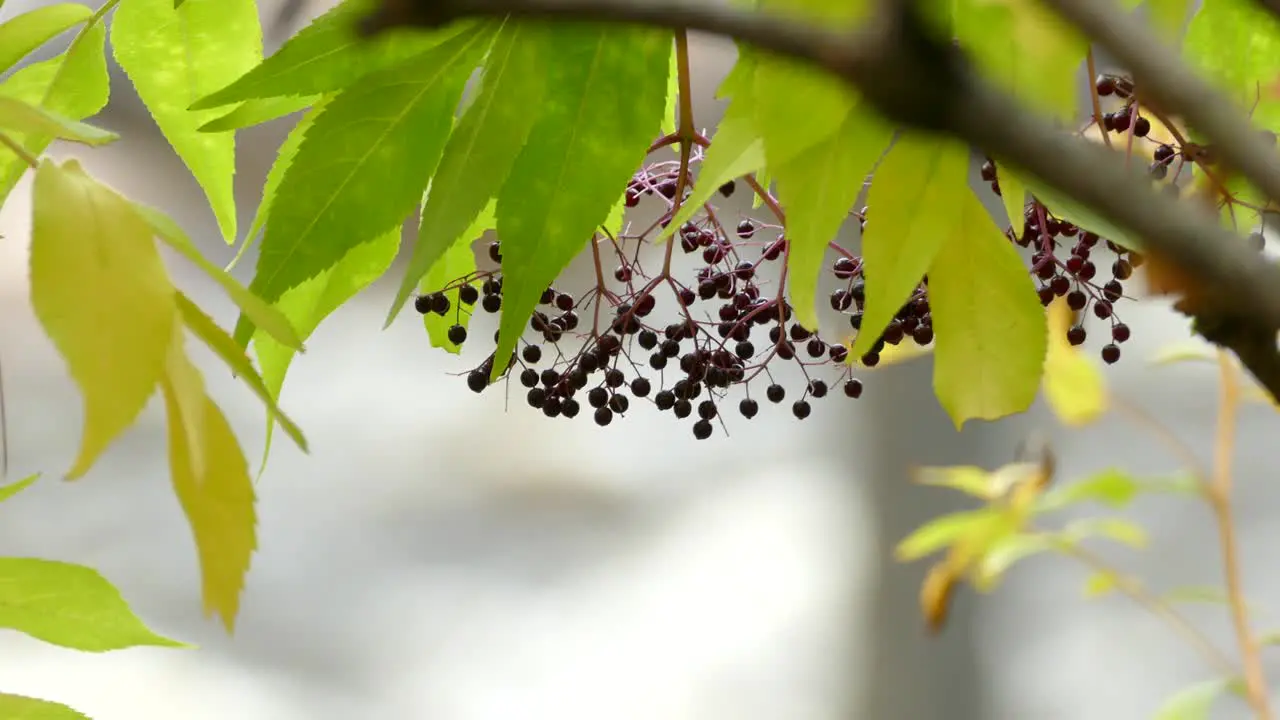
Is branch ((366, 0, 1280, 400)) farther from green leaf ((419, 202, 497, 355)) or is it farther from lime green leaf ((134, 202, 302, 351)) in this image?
green leaf ((419, 202, 497, 355))

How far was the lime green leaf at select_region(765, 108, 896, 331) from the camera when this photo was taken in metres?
0.29

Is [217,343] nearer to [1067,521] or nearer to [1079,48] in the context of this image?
[1079,48]

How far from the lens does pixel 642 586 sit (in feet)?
5.04

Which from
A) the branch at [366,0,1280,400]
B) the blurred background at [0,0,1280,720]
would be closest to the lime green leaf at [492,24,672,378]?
the branch at [366,0,1280,400]

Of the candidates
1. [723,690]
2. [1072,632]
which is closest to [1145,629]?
[1072,632]

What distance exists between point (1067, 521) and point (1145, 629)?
0.52ft

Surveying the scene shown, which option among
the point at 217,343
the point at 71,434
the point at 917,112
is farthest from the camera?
the point at 71,434

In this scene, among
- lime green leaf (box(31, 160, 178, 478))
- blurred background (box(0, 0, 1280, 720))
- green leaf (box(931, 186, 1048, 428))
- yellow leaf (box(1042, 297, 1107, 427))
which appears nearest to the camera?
lime green leaf (box(31, 160, 178, 478))

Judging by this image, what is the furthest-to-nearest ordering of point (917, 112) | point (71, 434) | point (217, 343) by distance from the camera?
point (71, 434), point (217, 343), point (917, 112)

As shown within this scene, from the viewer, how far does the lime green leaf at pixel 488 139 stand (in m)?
0.28

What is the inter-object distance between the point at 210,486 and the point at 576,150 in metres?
0.14

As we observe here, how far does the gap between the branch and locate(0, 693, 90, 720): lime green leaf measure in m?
0.30

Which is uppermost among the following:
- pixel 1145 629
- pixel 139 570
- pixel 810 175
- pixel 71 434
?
pixel 71 434

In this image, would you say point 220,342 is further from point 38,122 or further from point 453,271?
point 453,271
